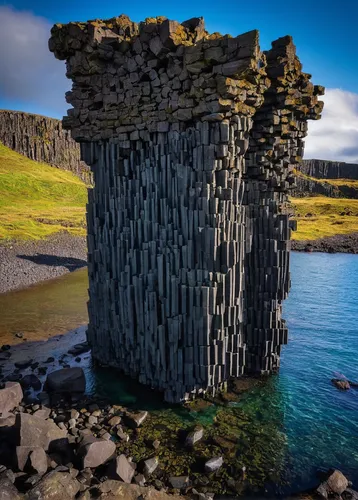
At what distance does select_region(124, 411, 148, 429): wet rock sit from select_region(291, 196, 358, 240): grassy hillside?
40783 mm

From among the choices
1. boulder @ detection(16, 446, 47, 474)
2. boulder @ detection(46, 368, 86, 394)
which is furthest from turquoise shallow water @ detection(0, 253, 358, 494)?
boulder @ detection(16, 446, 47, 474)

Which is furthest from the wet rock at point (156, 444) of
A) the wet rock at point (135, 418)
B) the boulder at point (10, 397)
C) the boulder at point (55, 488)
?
the boulder at point (10, 397)

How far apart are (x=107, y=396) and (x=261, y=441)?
4.50 metres

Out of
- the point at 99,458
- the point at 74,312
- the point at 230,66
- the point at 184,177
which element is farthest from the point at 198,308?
the point at 74,312

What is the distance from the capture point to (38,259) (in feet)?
101

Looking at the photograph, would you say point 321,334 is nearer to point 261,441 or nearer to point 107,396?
point 261,441

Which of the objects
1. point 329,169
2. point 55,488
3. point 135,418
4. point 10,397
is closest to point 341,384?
point 135,418

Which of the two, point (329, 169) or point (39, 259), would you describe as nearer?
point (39, 259)

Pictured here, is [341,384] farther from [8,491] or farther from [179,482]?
[8,491]

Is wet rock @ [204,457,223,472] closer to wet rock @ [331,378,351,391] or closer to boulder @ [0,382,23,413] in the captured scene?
boulder @ [0,382,23,413]

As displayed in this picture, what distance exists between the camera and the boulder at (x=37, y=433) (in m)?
7.88

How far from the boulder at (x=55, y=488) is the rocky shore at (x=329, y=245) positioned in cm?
4016

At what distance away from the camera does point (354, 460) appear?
8.80 metres

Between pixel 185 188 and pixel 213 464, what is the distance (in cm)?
636
